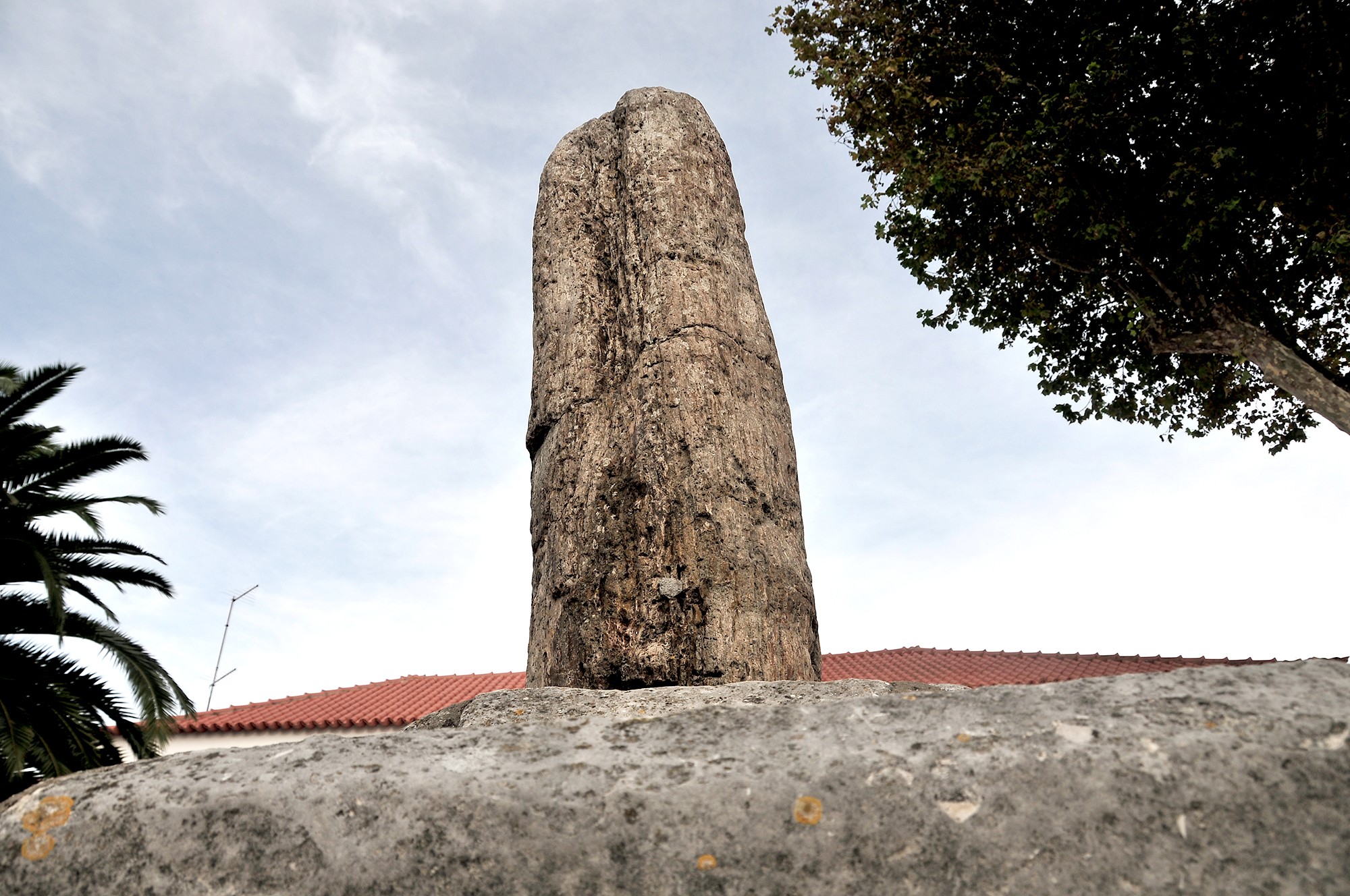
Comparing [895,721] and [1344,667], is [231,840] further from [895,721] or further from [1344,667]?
[1344,667]

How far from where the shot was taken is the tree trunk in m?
7.30

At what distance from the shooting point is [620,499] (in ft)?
12.3

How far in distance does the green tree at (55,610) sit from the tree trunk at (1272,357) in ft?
35.1

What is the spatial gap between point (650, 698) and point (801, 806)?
101 centimetres

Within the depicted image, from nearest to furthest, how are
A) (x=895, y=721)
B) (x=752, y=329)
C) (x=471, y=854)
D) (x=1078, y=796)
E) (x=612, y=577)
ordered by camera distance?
1. (x=1078, y=796)
2. (x=471, y=854)
3. (x=895, y=721)
4. (x=612, y=577)
5. (x=752, y=329)

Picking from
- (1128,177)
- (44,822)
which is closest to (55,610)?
(44,822)

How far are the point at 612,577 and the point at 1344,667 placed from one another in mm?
2370

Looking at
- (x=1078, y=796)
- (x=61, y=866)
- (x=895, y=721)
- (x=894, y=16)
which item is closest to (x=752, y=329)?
(x=895, y=721)

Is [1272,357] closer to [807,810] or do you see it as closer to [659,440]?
[659,440]

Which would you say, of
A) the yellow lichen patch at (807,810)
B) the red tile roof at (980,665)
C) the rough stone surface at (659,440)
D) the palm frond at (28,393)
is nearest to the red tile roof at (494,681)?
the red tile roof at (980,665)

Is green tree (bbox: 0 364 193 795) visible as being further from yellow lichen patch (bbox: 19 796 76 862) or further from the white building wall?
yellow lichen patch (bbox: 19 796 76 862)

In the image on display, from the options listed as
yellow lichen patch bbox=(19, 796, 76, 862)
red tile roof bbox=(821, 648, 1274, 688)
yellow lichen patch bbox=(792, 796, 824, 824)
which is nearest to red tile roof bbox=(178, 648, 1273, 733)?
red tile roof bbox=(821, 648, 1274, 688)

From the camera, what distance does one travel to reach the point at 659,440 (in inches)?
149

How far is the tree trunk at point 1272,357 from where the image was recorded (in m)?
7.30
